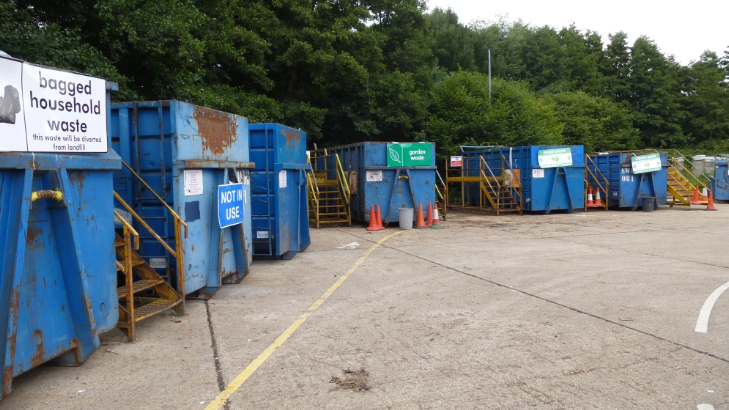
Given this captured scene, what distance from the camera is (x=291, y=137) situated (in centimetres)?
1091

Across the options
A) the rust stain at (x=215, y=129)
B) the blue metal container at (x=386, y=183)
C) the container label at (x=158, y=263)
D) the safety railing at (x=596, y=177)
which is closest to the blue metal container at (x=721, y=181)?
the safety railing at (x=596, y=177)

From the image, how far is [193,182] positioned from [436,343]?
378cm

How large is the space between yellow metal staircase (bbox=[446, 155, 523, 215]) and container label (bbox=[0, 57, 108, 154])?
17.9m

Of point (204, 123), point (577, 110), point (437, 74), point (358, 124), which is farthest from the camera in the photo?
point (577, 110)

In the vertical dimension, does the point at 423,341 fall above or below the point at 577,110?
below

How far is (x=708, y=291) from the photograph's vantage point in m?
7.69

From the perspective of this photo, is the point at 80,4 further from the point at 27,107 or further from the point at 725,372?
the point at 725,372

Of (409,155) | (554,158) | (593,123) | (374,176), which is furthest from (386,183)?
(593,123)

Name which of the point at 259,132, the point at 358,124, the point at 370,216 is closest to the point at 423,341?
the point at 259,132

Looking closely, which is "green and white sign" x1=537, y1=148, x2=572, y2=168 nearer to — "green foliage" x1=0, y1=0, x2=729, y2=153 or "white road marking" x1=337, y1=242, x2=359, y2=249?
"green foliage" x1=0, y1=0, x2=729, y2=153

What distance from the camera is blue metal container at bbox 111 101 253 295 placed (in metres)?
6.80

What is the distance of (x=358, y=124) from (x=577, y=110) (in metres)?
24.8

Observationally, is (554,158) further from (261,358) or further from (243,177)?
(261,358)

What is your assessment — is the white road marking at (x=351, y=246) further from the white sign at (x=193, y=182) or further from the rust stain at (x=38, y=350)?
the rust stain at (x=38, y=350)
